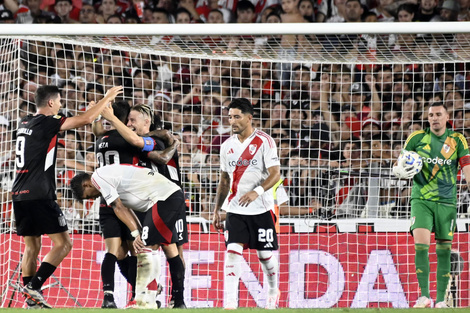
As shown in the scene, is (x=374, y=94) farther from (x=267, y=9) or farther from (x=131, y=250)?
(x=131, y=250)

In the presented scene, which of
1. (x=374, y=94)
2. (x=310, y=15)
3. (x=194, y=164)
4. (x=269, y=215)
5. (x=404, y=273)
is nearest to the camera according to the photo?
(x=269, y=215)

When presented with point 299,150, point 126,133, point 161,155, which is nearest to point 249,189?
point 161,155

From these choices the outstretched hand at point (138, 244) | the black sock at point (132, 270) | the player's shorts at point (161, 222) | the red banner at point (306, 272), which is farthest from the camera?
the red banner at point (306, 272)

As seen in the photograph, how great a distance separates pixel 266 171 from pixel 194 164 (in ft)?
8.71

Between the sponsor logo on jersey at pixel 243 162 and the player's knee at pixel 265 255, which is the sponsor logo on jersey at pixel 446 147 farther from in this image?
the player's knee at pixel 265 255

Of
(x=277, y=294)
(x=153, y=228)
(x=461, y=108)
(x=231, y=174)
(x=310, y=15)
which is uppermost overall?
(x=310, y=15)

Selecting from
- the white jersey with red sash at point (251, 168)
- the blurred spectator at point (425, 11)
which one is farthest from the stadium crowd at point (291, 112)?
the blurred spectator at point (425, 11)

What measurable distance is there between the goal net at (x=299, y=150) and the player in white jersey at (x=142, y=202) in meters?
1.53

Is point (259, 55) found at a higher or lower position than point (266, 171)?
higher

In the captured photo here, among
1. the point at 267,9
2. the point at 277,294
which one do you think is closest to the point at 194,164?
the point at 277,294

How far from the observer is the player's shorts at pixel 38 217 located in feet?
22.0

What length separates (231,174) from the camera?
7.03m

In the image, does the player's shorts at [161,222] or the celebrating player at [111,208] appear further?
the celebrating player at [111,208]

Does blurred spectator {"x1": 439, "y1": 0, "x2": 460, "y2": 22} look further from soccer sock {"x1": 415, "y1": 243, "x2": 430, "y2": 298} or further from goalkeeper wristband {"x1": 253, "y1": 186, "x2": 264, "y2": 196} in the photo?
goalkeeper wristband {"x1": 253, "y1": 186, "x2": 264, "y2": 196}
